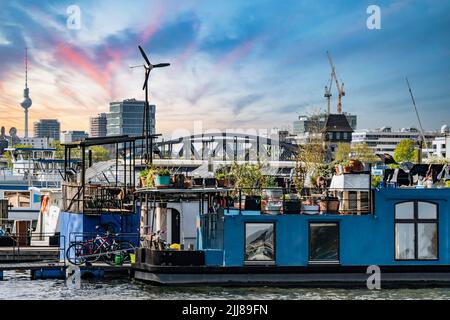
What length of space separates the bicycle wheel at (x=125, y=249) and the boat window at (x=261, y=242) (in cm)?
440

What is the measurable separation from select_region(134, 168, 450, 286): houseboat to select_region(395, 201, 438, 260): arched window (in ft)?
0.10

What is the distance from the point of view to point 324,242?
1094 inches

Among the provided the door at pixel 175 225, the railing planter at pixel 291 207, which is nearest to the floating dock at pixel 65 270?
the door at pixel 175 225

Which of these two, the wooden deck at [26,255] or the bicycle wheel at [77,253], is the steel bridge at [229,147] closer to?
the wooden deck at [26,255]

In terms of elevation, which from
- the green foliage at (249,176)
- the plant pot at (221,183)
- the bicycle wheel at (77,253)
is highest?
the green foliage at (249,176)

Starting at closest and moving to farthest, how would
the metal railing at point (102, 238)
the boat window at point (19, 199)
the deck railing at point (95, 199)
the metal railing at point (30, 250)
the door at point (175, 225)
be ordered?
the metal railing at point (102, 238), the door at point (175, 225), the deck railing at point (95, 199), the metal railing at point (30, 250), the boat window at point (19, 199)

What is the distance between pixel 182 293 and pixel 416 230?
7.46 metres

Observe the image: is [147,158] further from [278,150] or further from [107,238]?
[278,150]

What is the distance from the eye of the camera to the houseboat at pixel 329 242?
27.1m

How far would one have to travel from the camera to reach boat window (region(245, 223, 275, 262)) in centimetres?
2733

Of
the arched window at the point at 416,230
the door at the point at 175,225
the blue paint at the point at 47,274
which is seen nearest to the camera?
the arched window at the point at 416,230

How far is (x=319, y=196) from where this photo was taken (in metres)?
28.5

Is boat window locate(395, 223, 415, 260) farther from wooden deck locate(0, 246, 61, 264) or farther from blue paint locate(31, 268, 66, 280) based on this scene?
wooden deck locate(0, 246, 61, 264)

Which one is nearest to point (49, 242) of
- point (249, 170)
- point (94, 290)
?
point (94, 290)
